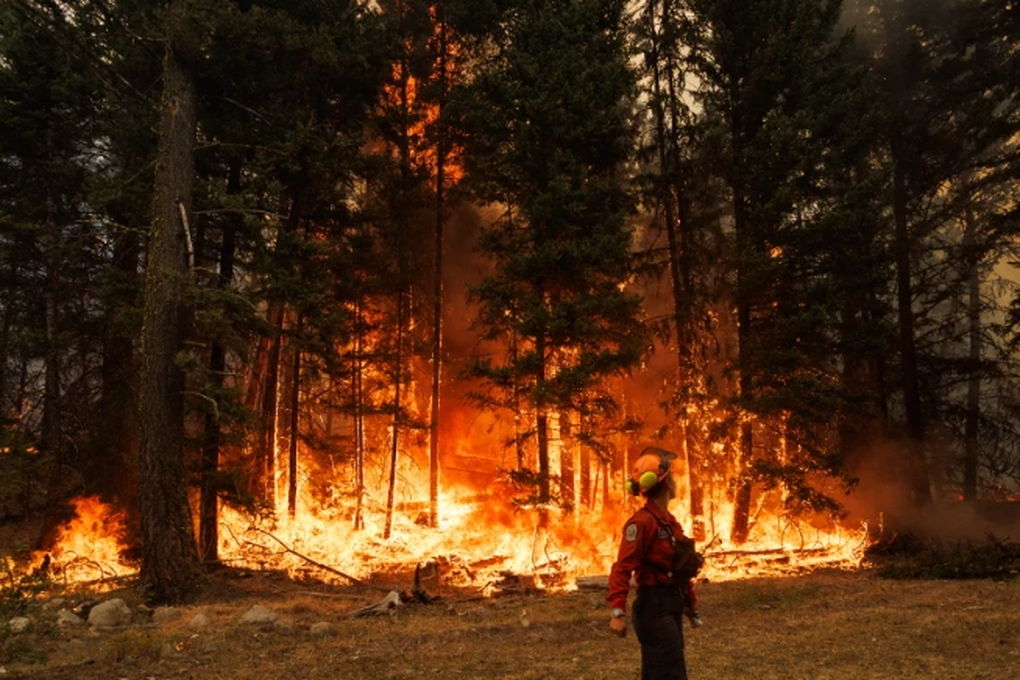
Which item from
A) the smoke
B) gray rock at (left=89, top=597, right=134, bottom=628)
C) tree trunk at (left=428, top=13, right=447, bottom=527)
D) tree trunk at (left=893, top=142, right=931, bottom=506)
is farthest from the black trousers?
tree trunk at (left=893, top=142, right=931, bottom=506)

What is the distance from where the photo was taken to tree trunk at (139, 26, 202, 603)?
11945mm

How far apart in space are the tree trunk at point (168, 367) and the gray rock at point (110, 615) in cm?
111

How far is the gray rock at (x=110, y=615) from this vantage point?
33.3 feet

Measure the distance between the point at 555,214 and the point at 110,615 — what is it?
10.8 m

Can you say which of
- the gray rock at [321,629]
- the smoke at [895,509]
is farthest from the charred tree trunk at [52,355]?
the smoke at [895,509]

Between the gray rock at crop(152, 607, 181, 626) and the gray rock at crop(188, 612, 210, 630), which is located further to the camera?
the gray rock at crop(152, 607, 181, 626)

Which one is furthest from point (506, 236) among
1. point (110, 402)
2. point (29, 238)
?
point (29, 238)

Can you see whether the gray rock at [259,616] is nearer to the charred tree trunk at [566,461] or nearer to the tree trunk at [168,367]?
the tree trunk at [168,367]

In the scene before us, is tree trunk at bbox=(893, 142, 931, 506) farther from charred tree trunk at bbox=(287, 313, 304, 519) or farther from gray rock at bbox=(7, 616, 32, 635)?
gray rock at bbox=(7, 616, 32, 635)

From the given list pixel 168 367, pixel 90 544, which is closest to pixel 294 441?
pixel 90 544

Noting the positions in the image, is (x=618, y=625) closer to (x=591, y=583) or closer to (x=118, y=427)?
(x=591, y=583)

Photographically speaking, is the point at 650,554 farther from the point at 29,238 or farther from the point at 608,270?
the point at 29,238

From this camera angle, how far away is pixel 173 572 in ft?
39.2

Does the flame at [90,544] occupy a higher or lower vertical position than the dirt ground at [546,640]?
higher
